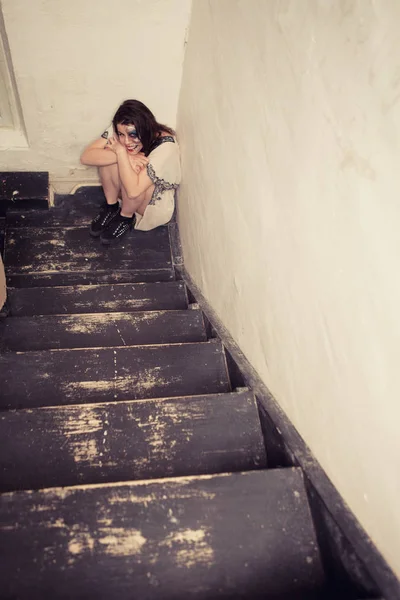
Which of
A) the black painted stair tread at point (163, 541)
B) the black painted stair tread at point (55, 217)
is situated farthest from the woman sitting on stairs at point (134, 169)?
the black painted stair tread at point (163, 541)

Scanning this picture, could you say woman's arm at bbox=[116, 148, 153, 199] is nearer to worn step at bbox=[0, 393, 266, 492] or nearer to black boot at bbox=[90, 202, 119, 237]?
black boot at bbox=[90, 202, 119, 237]

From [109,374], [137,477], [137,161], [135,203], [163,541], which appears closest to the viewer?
[163,541]

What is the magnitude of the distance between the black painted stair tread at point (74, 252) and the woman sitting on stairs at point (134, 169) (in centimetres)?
9

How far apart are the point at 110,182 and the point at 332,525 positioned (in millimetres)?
2689

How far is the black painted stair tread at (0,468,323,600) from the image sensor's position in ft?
3.03

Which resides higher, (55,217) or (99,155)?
(99,155)

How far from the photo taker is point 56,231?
316cm

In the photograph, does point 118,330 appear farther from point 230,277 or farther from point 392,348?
point 392,348

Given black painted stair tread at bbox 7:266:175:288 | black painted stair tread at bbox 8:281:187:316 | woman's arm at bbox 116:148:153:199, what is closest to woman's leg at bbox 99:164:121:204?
woman's arm at bbox 116:148:153:199

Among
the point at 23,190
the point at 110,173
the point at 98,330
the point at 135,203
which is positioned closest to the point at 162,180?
the point at 135,203

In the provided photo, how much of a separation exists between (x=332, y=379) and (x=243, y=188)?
33.8 inches

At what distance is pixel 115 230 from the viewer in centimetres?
312

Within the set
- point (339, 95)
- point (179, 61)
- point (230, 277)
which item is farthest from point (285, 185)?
point (179, 61)

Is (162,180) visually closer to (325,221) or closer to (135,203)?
(135,203)
